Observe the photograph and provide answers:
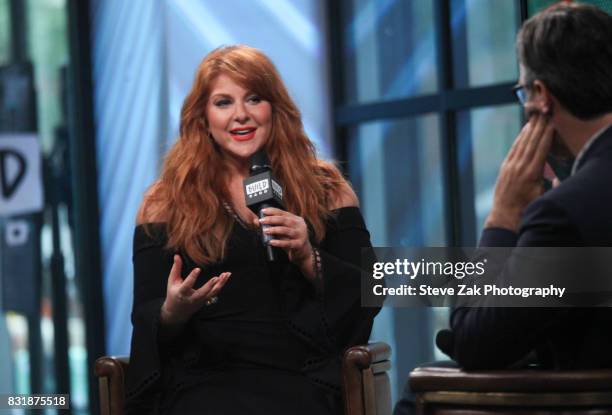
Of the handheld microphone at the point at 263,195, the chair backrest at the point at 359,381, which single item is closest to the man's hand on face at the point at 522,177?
the handheld microphone at the point at 263,195

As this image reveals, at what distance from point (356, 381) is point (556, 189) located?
0.97 m

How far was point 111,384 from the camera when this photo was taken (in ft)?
9.20

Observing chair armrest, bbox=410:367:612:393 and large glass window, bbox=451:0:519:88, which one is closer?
chair armrest, bbox=410:367:612:393

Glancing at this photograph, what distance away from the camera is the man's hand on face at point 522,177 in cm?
193

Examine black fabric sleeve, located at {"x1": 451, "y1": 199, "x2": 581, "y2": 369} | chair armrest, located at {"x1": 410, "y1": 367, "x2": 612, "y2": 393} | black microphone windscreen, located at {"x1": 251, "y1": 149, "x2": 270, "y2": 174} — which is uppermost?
black microphone windscreen, located at {"x1": 251, "y1": 149, "x2": 270, "y2": 174}

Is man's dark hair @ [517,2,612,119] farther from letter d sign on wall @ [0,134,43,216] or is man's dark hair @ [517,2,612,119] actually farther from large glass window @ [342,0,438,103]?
letter d sign on wall @ [0,134,43,216]

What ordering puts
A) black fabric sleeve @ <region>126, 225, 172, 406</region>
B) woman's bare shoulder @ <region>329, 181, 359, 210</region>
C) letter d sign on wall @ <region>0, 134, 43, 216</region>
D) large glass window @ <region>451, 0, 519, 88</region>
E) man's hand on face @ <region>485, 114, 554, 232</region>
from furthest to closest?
letter d sign on wall @ <region>0, 134, 43, 216</region>
large glass window @ <region>451, 0, 519, 88</region>
woman's bare shoulder @ <region>329, 181, 359, 210</region>
black fabric sleeve @ <region>126, 225, 172, 406</region>
man's hand on face @ <region>485, 114, 554, 232</region>

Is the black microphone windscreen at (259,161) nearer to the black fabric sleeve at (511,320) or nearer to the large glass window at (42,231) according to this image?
the black fabric sleeve at (511,320)

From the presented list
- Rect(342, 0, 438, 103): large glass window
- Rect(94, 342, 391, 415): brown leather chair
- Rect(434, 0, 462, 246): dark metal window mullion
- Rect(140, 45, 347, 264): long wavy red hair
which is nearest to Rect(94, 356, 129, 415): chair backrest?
Rect(94, 342, 391, 415): brown leather chair

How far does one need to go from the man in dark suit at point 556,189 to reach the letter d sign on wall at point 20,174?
3395 millimetres

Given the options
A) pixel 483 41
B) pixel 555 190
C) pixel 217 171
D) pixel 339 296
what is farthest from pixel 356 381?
pixel 483 41

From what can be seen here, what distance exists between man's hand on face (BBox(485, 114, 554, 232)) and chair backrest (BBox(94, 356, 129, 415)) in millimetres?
1257

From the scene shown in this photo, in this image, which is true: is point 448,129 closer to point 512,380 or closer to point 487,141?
point 487,141

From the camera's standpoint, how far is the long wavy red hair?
283 centimetres
